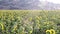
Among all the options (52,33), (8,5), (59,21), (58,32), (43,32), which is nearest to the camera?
(52,33)

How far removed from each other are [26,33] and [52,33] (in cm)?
85

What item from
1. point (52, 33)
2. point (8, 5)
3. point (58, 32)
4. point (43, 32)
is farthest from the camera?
point (8, 5)

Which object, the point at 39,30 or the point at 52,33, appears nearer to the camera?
the point at 52,33

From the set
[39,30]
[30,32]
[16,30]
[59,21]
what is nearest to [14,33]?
[16,30]

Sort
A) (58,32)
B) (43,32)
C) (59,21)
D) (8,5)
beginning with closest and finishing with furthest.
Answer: (58,32) → (43,32) → (59,21) → (8,5)

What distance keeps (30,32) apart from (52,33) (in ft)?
2.65

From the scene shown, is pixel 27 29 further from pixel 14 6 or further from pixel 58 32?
pixel 14 6

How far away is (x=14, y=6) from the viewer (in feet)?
47.3

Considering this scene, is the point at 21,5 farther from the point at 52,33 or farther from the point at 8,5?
the point at 52,33

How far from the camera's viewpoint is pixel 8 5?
47.3 feet

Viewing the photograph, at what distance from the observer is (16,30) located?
4113 millimetres

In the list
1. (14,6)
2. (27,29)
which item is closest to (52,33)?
(27,29)

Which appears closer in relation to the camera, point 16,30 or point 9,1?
point 16,30

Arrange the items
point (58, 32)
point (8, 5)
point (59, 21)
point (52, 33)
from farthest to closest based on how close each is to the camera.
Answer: point (8, 5)
point (59, 21)
point (58, 32)
point (52, 33)
